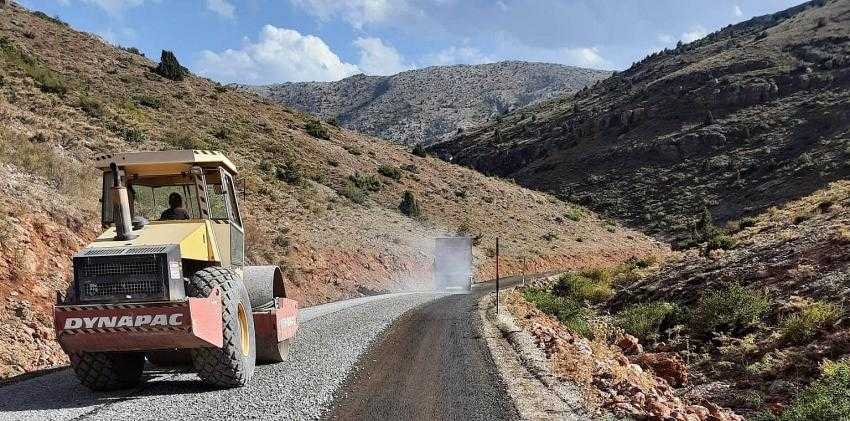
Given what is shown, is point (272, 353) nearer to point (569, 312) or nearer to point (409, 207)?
point (569, 312)

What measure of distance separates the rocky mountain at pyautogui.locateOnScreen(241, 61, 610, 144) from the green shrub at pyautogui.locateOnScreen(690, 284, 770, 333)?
128 m

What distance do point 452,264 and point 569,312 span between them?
17741mm

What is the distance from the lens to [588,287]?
23.8 meters

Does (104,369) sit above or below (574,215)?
below

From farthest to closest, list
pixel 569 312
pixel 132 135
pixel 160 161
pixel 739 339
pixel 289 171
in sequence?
pixel 289 171
pixel 132 135
pixel 569 312
pixel 739 339
pixel 160 161

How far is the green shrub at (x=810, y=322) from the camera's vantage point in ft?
37.1

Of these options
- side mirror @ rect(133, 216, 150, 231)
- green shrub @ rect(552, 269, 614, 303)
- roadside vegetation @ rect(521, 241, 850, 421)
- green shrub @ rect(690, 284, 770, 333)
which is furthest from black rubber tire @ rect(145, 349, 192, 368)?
green shrub @ rect(552, 269, 614, 303)

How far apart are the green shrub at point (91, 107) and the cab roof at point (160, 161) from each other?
3091 cm

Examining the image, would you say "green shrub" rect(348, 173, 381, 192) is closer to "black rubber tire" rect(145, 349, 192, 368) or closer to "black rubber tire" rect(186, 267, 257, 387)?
"black rubber tire" rect(145, 349, 192, 368)

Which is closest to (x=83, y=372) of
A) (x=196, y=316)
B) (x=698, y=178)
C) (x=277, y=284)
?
(x=196, y=316)

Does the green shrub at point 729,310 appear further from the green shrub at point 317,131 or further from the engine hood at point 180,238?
the green shrub at point 317,131

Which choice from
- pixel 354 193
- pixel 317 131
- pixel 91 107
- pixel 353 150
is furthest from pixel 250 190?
pixel 317 131

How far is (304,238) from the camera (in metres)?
34.0

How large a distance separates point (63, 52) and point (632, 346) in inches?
2182
